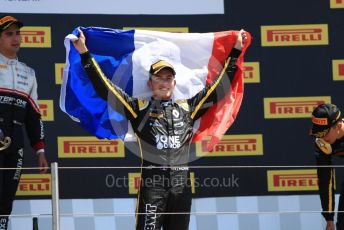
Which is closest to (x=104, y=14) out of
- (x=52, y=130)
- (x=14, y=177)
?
(x=52, y=130)

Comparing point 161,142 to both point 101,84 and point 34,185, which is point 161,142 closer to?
point 101,84

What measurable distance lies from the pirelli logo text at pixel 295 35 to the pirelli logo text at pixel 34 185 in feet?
4.69

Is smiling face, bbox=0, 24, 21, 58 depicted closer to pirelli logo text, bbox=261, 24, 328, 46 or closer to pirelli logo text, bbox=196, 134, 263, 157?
pirelli logo text, bbox=196, 134, 263, 157

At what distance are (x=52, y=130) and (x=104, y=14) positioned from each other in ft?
2.27

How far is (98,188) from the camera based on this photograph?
15.1 ft

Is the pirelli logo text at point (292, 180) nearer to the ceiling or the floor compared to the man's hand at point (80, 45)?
nearer to the floor

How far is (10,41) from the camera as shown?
13.9 feet

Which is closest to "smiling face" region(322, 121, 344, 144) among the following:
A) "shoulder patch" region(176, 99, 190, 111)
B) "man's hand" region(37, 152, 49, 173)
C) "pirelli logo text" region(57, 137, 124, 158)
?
"shoulder patch" region(176, 99, 190, 111)

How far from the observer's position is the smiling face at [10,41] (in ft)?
13.9

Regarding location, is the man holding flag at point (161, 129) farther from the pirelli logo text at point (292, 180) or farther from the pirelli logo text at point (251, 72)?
the pirelli logo text at point (292, 180)

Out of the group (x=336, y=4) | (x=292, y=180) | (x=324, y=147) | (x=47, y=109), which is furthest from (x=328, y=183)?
(x=47, y=109)

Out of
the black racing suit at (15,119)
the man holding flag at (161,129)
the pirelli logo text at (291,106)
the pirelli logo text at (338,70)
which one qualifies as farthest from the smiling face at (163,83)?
the pirelli logo text at (338,70)

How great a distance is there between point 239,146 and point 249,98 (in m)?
0.28

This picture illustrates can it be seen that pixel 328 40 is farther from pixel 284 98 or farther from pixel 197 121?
pixel 197 121
